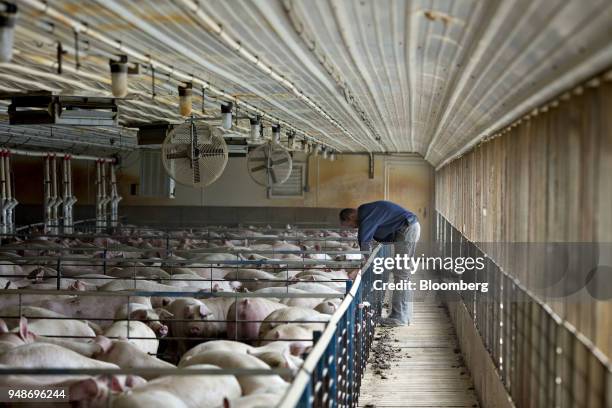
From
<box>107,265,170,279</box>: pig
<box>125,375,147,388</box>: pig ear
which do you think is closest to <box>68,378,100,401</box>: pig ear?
<box>125,375,147,388</box>: pig ear

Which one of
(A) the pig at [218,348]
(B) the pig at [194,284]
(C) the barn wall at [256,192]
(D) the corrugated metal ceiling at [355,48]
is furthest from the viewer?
(C) the barn wall at [256,192]

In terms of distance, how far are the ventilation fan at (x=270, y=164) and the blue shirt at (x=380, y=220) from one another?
1.33m

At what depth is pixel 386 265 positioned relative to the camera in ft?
36.8

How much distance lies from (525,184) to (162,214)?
16242 millimetres

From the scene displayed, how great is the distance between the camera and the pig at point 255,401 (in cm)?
377

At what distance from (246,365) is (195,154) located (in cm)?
294

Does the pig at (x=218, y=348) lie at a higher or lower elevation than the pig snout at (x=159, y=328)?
higher

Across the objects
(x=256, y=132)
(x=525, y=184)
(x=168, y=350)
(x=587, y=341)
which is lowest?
(x=168, y=350)

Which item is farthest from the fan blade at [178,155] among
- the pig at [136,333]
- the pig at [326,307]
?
the pig at [326,307]

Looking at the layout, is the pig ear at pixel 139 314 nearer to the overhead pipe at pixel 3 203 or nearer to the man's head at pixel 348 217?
the man's head at pixel 348 217

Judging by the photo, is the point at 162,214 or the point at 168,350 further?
the point at 162,214

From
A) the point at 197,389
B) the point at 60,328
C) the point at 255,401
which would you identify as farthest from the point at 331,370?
the point at 60,328

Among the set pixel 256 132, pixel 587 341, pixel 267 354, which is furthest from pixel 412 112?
pixel 587 341

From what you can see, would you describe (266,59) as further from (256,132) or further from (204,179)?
(256,132)
